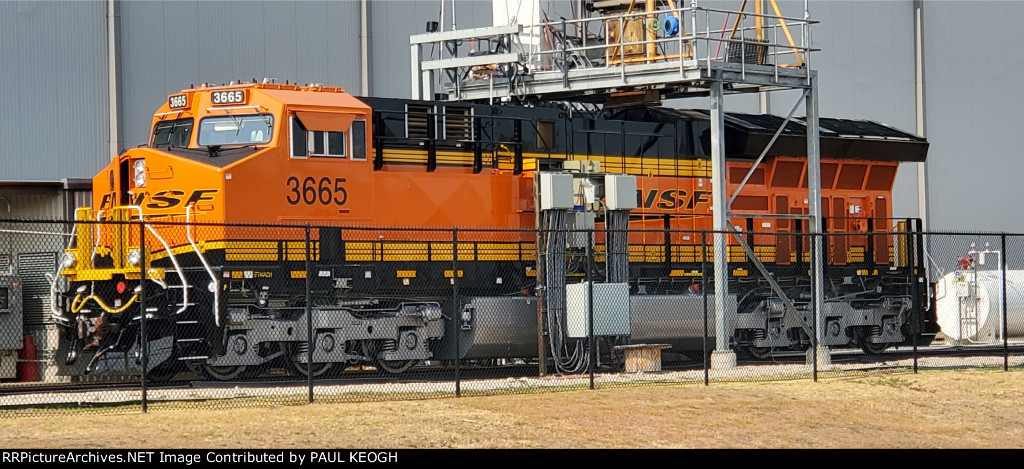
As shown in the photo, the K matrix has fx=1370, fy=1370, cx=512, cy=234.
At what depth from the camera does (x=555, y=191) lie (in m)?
21.2

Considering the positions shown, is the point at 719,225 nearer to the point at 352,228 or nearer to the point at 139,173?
the point at 352,228

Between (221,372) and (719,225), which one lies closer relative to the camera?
(221,372)

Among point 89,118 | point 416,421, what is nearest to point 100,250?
point 416,421

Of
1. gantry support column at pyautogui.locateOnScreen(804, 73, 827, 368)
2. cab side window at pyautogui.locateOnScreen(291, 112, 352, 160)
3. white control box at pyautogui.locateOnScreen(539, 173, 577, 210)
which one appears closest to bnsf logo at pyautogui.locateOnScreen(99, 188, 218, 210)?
cab side window at pyautogui.locateOnScreen(291, 112, 352, 160)

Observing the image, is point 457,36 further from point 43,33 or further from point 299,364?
point 43,33

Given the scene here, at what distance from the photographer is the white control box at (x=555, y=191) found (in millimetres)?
21141

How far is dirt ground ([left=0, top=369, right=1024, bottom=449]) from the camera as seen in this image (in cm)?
1355

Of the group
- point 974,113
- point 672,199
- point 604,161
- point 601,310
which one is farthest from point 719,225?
point 974,113

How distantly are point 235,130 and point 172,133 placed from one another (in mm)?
1175

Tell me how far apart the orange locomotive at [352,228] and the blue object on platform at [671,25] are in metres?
1.46

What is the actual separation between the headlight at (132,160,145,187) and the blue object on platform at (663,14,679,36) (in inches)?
378

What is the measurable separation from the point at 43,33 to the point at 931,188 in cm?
2346

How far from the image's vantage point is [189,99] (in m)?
19.8

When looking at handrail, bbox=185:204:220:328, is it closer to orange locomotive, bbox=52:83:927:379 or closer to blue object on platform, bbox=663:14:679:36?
Answer: orange locomotive, bbox=52:83:927:379
